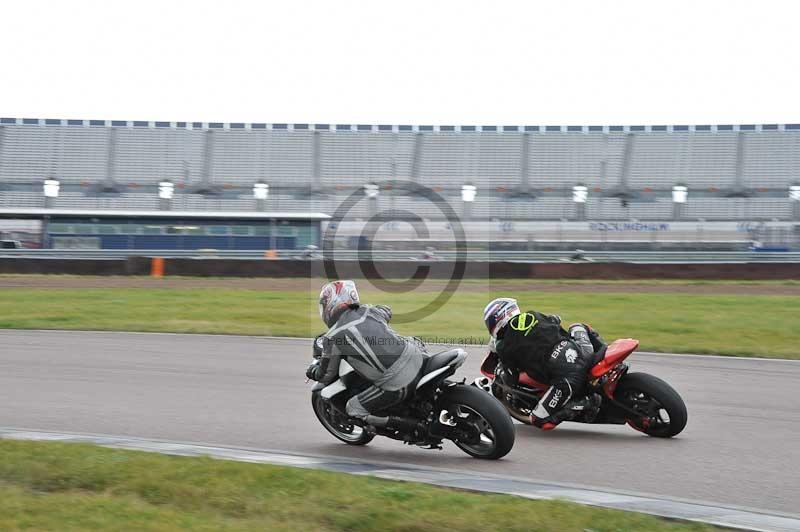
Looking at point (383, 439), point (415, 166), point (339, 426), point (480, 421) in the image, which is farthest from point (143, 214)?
point (480, 421)

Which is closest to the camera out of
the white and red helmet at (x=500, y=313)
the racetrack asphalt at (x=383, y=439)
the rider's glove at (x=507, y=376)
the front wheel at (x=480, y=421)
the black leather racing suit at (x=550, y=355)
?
the racetrack asphalt at (x=383, y=439)

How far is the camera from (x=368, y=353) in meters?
6.91

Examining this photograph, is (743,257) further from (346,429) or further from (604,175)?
(346,429)

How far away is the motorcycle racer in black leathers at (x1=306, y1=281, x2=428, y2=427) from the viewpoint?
689cm

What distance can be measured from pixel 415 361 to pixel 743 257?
28241mm

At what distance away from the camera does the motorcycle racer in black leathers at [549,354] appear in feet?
Answer: 24.8

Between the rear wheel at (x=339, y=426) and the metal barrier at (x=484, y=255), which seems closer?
the rear wheel at (x=339, y=426)

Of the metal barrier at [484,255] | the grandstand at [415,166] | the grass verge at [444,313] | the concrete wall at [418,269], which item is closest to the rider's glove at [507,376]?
the grass verge at [444,313]

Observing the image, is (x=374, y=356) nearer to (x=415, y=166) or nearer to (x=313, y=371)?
(x=313, y=371)

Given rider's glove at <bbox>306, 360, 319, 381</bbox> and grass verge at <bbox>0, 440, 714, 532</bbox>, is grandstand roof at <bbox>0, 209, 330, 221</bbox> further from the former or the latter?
grass verge at <bbox>0, 440, 714, 532</bbox>

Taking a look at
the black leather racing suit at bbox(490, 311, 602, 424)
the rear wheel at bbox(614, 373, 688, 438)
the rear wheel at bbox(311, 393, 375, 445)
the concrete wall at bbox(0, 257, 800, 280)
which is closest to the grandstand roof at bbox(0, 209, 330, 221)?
the concrete wall at bbox(0, 257, 800, 280)

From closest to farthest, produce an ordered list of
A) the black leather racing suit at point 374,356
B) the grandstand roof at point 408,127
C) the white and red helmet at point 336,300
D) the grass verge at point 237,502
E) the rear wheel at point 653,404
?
the grass verge at point 237,502 → the black leather racing suit at point 374,356 → the white and red helmet at point 336,300 → the rear wheel at point 653,404 → the grandstand roof at point 408,127

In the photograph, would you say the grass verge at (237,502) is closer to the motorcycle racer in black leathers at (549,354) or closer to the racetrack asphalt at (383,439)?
the racetrack asphalt at (383,439)

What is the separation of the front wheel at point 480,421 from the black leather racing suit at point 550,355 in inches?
40.2
